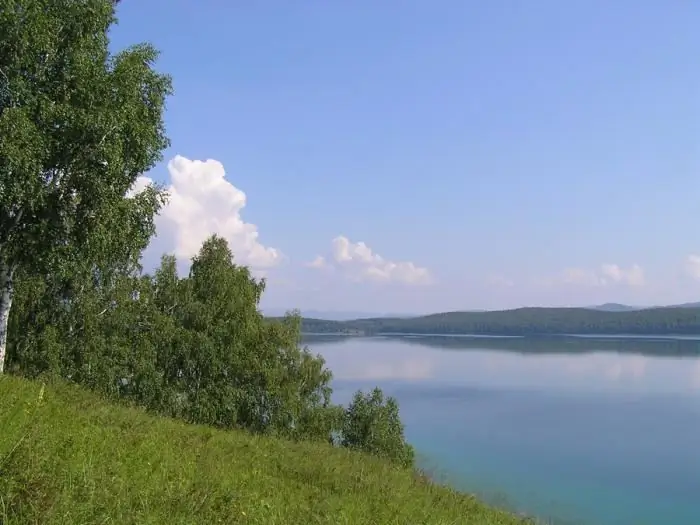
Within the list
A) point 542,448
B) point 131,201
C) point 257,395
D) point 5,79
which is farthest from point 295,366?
point 542,448

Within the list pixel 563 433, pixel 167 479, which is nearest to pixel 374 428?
pixel 167 479

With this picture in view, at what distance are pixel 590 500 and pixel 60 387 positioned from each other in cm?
3414

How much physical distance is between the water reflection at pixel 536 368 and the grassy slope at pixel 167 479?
277 feet

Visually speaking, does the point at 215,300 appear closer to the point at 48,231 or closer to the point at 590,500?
the point at 48,231

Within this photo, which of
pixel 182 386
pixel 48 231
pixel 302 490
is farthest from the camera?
pixel 182 386

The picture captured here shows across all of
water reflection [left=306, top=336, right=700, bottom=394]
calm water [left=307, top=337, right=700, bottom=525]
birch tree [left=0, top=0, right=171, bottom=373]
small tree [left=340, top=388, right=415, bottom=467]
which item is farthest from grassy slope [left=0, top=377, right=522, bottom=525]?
water reflection [left=306, top=336, right=700, bottom=394]

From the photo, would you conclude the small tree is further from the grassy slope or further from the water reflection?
the water reflection

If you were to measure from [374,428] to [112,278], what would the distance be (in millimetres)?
18156

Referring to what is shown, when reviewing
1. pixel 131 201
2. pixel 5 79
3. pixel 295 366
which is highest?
pixel 5 79

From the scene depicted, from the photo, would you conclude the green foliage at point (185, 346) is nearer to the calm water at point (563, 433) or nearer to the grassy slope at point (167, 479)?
the calm water at point (563, 433)

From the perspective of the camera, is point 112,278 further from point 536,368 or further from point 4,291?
point 536,368

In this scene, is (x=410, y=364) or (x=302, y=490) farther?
(x=410, y=364)

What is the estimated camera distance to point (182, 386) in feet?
95.9

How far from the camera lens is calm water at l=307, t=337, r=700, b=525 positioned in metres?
36.1
